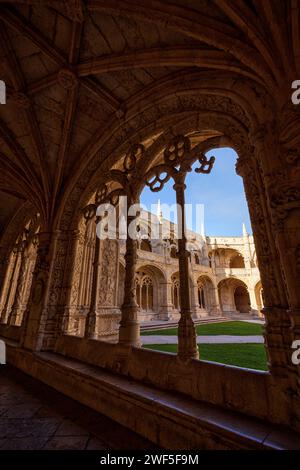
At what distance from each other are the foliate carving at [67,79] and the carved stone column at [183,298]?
2.10m

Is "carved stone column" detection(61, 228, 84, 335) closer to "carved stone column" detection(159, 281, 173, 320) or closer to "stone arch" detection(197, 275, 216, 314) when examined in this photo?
"carved stone column" detection(159, 281, 173, 320)

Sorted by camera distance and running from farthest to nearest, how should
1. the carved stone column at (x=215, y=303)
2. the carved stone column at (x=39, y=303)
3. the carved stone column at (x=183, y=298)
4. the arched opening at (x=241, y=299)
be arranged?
the arched opening at (x=241, y=299), the carved stone column at (x=215, y=303), the carved stone column at (x=39, y=303), the carved stone column at (x=183, y=298)

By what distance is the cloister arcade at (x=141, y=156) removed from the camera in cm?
156

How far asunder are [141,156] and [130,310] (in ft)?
8.12

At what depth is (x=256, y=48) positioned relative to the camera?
179 centimetres

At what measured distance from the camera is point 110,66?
2789 mm

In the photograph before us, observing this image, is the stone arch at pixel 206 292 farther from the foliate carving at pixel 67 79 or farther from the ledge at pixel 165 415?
the foliate carving at pixel 67 79

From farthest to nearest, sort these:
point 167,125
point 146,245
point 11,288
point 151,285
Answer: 1. point 146,245
2. point 151,285
3. point 11,288
4. point 167,125

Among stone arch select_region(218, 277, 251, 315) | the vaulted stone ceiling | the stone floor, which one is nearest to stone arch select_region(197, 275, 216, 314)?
stone arch select_region(218, 277, 251, 315)

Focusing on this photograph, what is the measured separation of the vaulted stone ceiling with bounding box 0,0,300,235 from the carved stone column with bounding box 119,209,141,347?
72.6 inches

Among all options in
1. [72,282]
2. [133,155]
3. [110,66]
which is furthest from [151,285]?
[110,66]

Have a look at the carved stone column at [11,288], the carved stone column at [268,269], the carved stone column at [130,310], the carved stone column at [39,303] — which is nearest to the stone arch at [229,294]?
the carved stone column at [11,288]

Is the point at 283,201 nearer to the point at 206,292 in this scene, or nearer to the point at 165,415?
the point at 165,415

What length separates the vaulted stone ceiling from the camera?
A: 1.75m
